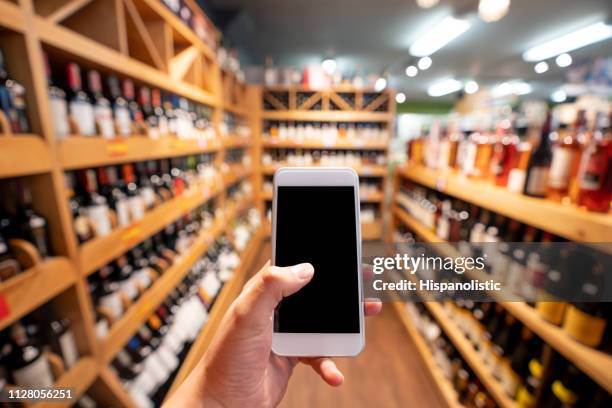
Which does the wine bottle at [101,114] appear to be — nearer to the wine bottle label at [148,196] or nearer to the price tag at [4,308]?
the wine bottle label at [148,196]

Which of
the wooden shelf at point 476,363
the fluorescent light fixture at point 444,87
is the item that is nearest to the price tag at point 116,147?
the wooden shelf at point 476,363

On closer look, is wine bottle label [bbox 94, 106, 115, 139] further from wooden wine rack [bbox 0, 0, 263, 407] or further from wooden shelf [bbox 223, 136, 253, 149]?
wooden shelf [bbox 223, 136, 253, 149]

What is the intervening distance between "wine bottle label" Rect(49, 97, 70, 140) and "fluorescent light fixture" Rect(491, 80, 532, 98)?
873 centimetres

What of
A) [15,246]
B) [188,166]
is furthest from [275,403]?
[188,166]

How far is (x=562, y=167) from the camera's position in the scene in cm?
88

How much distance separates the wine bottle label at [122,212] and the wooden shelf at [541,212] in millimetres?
1411

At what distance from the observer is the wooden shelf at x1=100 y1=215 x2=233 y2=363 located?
0.94 meters

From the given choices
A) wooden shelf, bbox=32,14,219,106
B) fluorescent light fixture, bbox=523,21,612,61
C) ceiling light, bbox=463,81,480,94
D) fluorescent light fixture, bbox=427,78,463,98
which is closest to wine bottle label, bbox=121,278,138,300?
wooden shelf, bbox=32,14,219,106

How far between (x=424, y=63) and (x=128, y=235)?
224 inches

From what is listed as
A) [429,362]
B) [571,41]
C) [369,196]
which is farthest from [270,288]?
[571,41]

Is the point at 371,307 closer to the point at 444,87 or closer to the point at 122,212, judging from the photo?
the point at 122,212

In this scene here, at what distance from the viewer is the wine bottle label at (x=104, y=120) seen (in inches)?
36.8

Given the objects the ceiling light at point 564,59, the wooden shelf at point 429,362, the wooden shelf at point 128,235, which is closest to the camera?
the wooden shelf at point 128,235

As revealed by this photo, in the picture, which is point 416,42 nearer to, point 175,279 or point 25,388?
point 175,279
